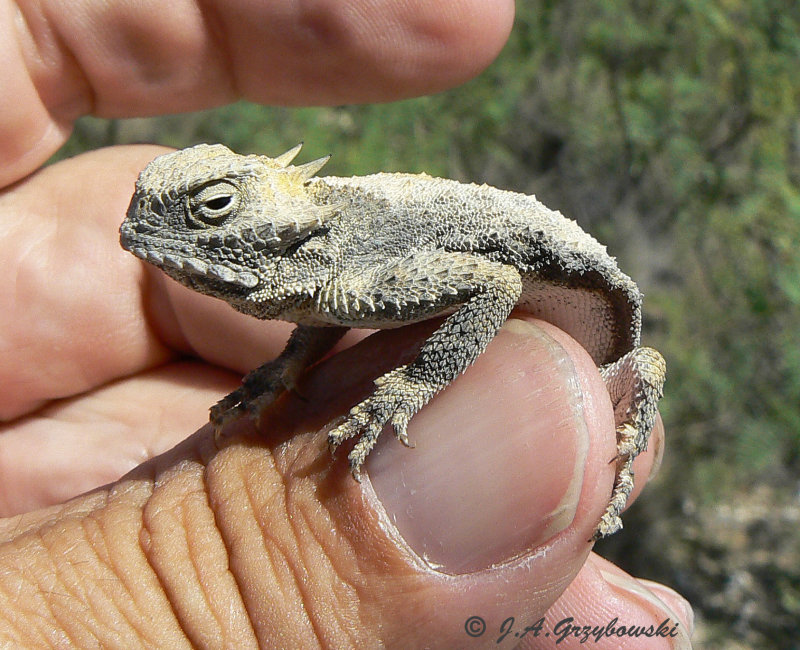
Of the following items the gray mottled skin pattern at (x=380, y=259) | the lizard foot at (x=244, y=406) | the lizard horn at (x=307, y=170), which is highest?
the lizard horn at (x=307, y=170)

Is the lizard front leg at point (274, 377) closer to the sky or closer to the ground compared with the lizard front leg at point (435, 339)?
closer to the ground

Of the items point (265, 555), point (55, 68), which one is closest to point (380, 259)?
point (265, 555)

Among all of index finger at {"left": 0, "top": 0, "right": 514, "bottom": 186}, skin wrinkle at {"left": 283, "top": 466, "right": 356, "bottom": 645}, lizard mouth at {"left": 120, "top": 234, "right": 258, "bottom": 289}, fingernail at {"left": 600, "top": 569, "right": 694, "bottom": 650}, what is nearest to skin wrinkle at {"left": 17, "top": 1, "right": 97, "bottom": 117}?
index finger at {"left": 0, "top": 0, "right": 514, "bottom": 186}

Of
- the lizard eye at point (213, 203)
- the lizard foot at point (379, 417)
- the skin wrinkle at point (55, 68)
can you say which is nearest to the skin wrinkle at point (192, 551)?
the lizard foot at point (379, 417)

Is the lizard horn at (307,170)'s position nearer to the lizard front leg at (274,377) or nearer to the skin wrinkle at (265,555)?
the lizard front leg at (274,377)

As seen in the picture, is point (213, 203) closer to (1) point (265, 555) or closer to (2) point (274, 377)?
(2) point (274, 377)
